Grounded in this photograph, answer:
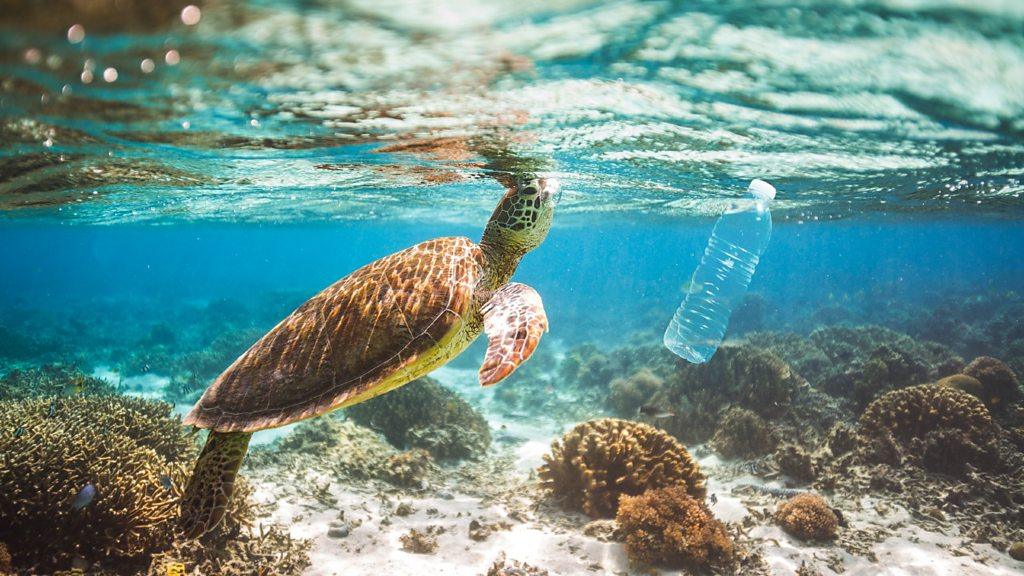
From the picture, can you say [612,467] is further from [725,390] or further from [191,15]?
[191,15]

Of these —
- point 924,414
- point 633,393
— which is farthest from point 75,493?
point 924,414

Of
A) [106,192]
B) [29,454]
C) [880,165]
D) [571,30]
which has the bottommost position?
[29,454]

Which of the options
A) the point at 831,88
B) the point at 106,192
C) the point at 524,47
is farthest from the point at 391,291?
the point at 106,192

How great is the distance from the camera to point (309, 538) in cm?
603

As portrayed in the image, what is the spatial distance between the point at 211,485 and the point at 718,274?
1726 centimetres

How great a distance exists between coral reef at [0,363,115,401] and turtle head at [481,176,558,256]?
11.1 m

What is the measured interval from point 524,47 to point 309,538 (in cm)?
675

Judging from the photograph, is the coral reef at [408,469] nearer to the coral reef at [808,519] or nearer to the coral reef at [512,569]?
the coral reef at [512,569]

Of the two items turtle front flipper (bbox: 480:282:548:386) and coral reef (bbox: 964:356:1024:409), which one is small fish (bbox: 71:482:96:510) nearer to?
turtle front flipper (bbox: 480:282:548:386)

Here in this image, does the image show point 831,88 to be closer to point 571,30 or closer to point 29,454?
point 571,30

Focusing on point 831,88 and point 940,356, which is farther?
point 940,356

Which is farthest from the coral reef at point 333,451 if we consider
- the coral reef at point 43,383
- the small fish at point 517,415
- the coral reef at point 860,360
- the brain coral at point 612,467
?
the coral reef at point 860,360

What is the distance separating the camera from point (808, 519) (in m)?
6.53

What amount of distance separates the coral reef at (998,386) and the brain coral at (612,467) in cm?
832
